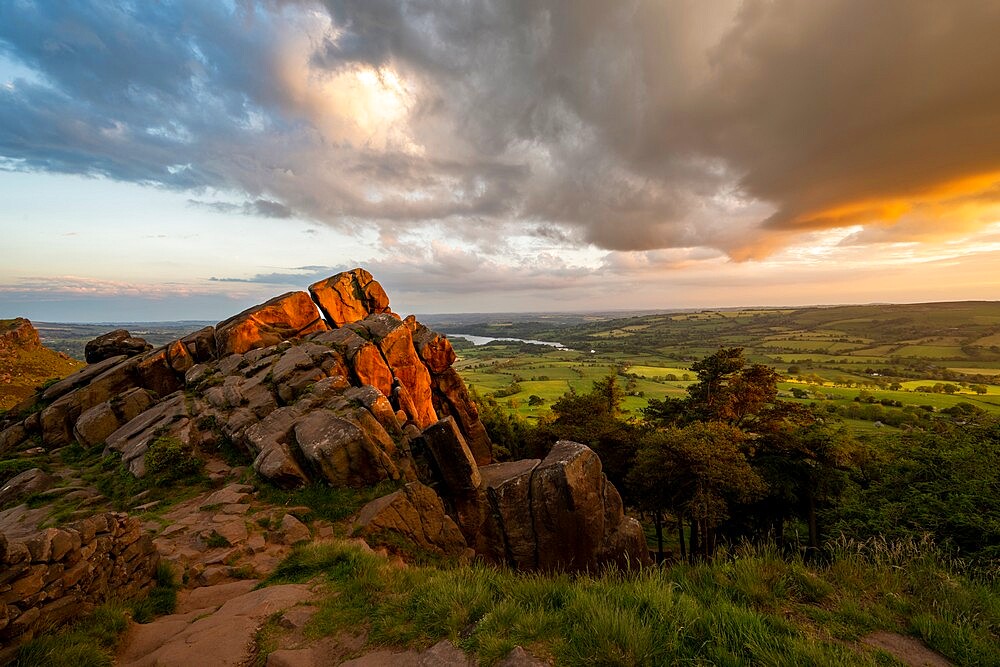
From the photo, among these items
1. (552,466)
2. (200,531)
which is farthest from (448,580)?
(552,466)

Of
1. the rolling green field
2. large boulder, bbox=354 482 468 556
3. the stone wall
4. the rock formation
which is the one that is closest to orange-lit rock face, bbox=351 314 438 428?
the rock formation

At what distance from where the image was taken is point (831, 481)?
27.6 metres

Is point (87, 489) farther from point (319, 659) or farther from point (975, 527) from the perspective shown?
point (975, 527)

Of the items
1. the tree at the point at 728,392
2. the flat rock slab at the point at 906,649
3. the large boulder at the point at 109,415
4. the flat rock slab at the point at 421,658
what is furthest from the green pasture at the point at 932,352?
the large boulder at the point at 109,415

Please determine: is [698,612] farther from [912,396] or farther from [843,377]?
[843,377]

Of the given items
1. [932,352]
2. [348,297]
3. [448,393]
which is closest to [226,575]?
[448,393]

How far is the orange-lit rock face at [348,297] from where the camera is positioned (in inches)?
1479

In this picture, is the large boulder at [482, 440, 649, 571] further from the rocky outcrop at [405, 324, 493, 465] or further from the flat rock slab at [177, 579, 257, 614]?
the rocky outcrop at [405, 324, 493, 465]

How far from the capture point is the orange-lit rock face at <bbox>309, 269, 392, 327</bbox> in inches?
1479

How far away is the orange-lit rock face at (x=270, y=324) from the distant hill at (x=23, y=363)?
46.5m

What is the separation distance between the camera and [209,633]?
7.52 meters

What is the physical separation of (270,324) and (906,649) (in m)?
38.6

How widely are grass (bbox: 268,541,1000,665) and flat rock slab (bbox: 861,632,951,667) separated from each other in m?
0.12

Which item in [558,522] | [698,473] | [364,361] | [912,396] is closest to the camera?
[558,522]
